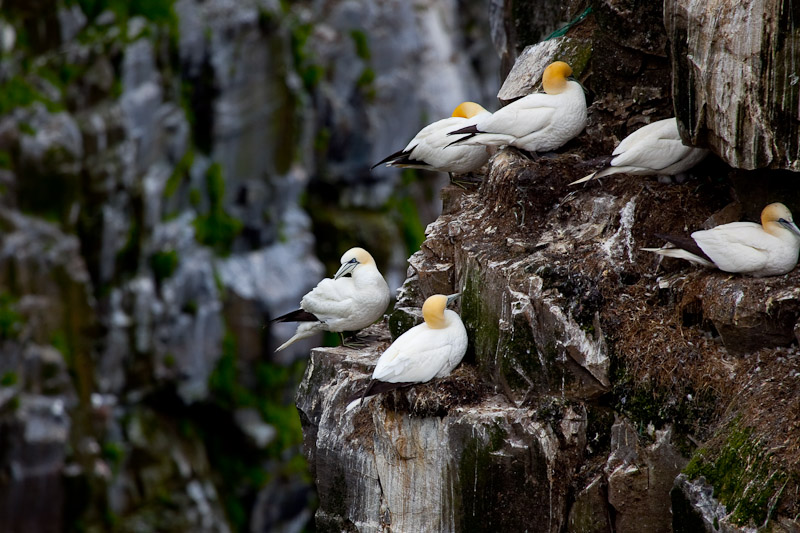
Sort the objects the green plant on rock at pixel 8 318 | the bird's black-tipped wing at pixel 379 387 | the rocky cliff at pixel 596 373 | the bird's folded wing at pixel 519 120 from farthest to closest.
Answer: the green plant on rock at pixel 8 318, the bird's folded wing at pixel 519 120, the bird's black-tipped wing at pixel 379 387, the rocky cliff at pixel 596 373

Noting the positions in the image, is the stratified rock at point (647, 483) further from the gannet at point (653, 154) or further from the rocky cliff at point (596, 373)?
the gannet at point (653, 154)

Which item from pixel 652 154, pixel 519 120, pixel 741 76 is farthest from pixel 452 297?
pixel 741 76

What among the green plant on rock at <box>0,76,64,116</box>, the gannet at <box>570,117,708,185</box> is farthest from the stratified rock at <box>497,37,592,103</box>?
the green plant on rock at <box>0,76,64,116</box>

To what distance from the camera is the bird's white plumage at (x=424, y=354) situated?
597cm

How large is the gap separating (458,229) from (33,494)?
11993 mm

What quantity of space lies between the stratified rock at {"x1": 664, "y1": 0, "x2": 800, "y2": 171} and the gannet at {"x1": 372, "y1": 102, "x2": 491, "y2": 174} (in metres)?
1.99

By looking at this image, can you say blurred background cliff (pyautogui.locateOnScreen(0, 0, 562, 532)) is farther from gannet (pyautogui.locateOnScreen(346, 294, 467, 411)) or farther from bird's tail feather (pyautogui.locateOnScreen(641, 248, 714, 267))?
bird's tail feather (pyautogui.locateOnScreen(641, 248, 714, 267))

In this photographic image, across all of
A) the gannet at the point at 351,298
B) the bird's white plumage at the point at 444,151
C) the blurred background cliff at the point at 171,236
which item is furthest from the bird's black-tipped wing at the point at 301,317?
the blurred background cliff at the point at 171,236

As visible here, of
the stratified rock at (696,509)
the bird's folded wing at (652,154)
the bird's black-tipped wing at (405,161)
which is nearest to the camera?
the stratified rock at (696,509)

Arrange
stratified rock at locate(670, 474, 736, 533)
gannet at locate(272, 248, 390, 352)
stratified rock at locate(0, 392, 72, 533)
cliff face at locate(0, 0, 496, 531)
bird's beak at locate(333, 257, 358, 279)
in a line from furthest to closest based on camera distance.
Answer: cliff face at locate(0, 0, 496, 531), stratified rock at locate(0, 392, 72, 533), bird's beak at locate(333, 257, 358, 279), gannet at locate(272, 248, 390, 352), stratified rock at locate(670, 474, 736, 533)

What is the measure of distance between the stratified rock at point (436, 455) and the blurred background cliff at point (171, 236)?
947 centimetres

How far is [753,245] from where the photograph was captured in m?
5.45

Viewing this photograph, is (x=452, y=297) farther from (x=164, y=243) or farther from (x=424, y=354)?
(x=164, y=243)

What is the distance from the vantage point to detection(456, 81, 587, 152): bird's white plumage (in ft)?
21.9
